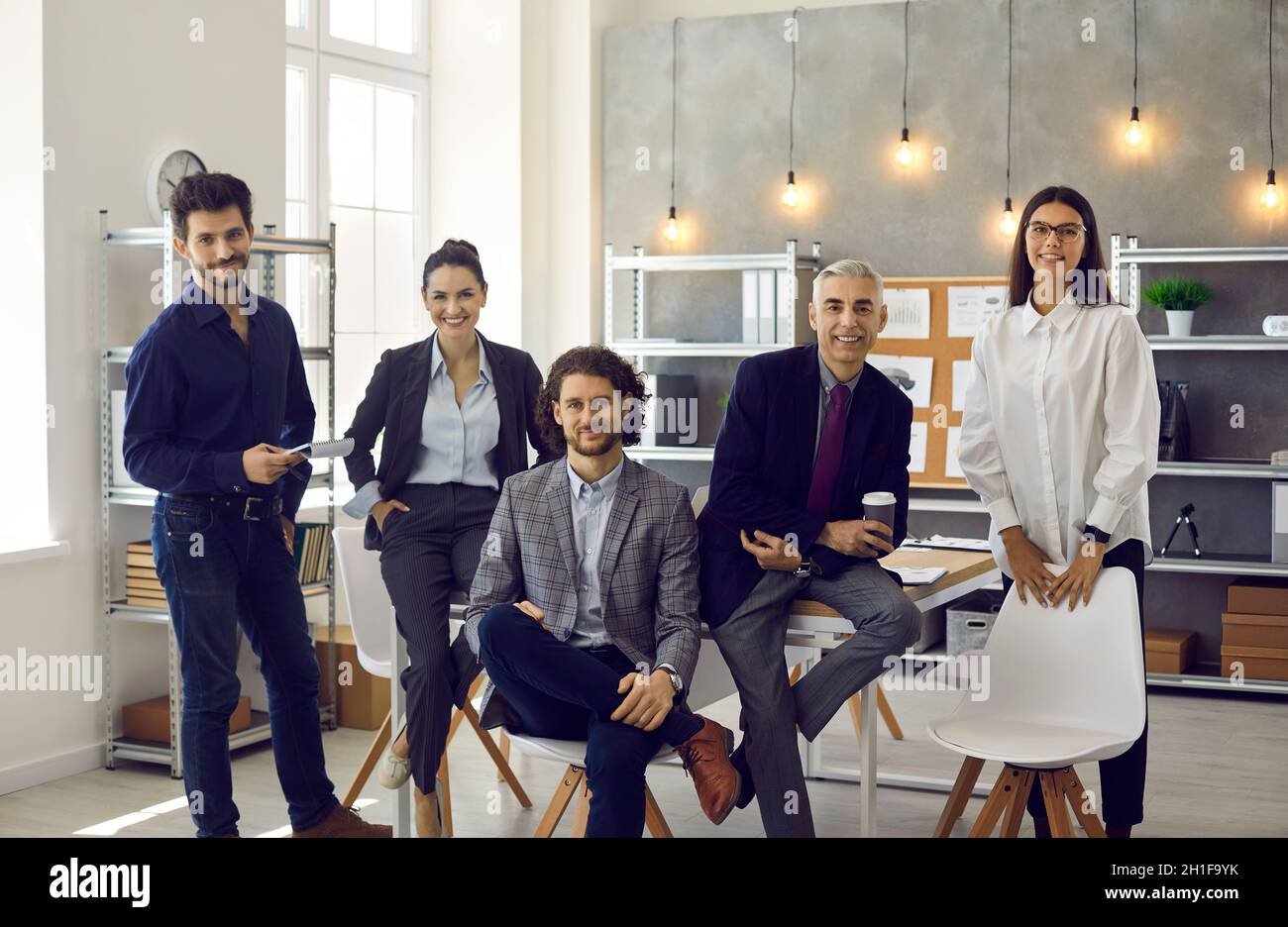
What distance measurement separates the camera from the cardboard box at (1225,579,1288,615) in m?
5.79

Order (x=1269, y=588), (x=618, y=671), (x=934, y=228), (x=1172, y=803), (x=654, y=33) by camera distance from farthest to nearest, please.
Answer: (x=654, y=33), (x=934, y=228), (x=1269, y=588), (x=1172, y=803), (x=618, y=671)

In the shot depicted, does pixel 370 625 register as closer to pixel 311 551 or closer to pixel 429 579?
pixel 429 579

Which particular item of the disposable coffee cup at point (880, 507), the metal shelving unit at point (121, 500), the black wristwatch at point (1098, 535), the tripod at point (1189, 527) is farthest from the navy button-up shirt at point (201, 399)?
the tripod at point (1189, 527)

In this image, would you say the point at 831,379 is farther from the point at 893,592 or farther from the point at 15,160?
the point at 15,160

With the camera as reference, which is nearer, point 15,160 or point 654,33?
point 15,160

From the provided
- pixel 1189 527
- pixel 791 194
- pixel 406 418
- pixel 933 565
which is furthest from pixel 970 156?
pixel 406 418

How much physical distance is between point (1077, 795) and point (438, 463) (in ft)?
5.90

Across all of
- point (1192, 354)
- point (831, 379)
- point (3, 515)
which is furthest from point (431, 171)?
point (831, 379)

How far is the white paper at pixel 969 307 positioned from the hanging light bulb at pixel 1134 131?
2.67 feet

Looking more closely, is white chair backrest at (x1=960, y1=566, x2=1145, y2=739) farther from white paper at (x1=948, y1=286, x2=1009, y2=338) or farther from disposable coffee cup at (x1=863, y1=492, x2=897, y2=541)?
white paper at (x1=948, y1=286, x2=1009, y2=338)

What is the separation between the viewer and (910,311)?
21.8 feet

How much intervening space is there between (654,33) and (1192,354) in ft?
9.74

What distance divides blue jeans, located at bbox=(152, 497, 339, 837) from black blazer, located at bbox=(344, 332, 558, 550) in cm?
30

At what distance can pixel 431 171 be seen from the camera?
7336mm
